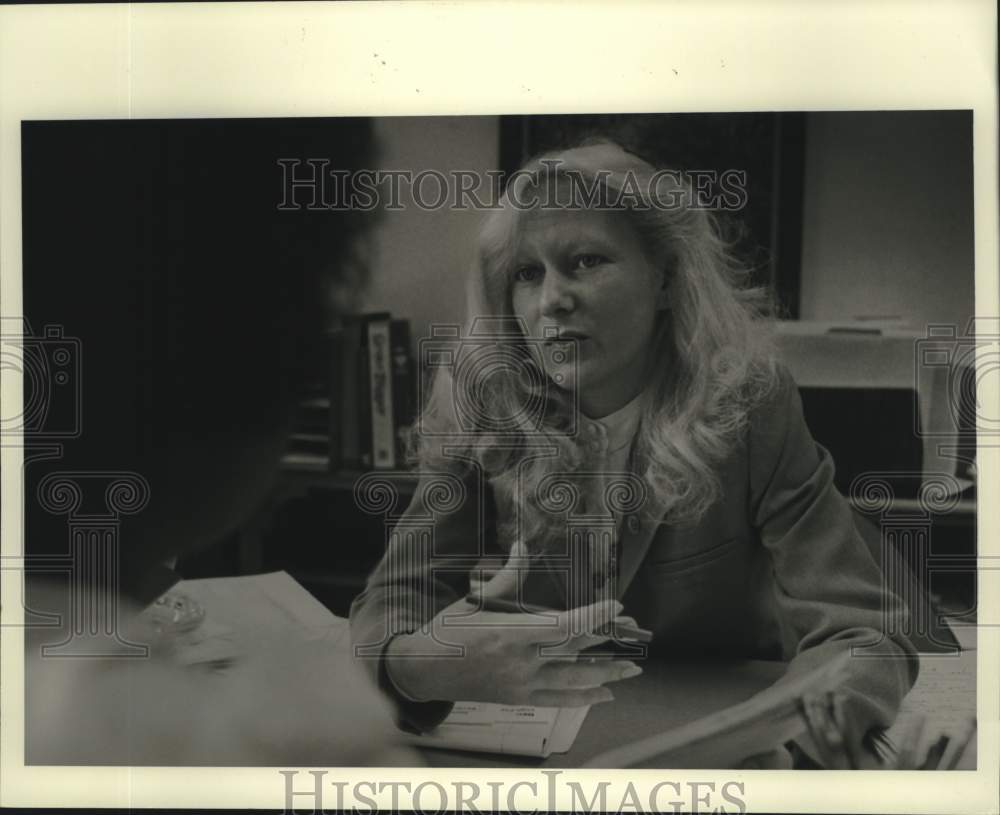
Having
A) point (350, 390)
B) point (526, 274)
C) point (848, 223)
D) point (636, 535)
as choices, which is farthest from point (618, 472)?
point (848, 223)

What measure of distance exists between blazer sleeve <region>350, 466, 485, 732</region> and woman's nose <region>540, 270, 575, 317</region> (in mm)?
356

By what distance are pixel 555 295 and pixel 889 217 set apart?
0.66 m

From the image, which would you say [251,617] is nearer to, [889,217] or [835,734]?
[835,734]

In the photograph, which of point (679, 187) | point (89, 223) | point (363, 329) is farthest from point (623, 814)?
point (89, 223)

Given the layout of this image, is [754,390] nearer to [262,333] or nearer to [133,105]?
[262,333]

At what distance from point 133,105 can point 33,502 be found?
82cm

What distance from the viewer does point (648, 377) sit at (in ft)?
7.03

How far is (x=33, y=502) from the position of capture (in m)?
2.22

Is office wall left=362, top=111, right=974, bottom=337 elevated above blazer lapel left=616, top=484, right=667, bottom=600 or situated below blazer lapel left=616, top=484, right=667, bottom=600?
above

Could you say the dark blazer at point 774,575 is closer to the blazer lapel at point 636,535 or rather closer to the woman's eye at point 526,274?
the blazer lapel at point 636,535

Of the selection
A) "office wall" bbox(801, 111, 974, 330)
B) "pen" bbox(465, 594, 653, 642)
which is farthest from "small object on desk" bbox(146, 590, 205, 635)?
"office wall" bbox(801, 111, 974, 330)

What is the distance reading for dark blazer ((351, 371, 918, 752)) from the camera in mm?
2143

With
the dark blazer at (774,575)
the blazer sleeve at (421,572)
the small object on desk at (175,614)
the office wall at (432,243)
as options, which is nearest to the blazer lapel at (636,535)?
the dark blazer at (774,575)

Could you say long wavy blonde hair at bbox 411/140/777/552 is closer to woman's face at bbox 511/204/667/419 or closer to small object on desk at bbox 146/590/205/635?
woman's face at bbox 511/204/667/419
